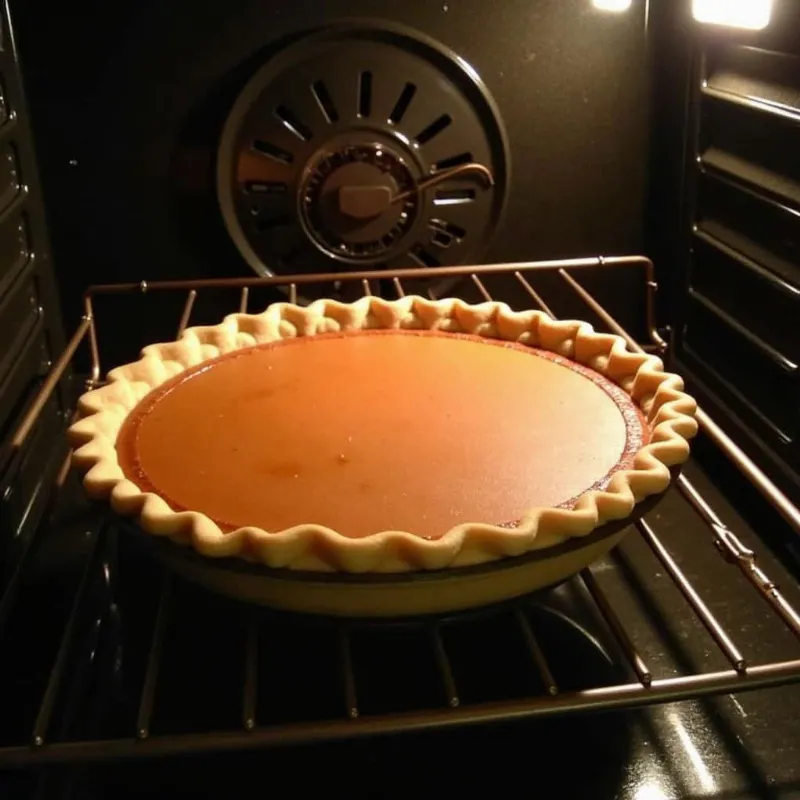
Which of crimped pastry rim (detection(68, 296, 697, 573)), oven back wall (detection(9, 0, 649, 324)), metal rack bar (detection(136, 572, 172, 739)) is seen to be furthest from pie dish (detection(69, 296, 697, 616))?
oven back wall (detection(9, 0, 649, 324))

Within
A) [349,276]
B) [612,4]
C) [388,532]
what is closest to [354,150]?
[349,276]

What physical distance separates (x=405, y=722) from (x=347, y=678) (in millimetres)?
95

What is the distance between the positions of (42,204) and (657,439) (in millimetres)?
862

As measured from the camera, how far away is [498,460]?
874 millimetres

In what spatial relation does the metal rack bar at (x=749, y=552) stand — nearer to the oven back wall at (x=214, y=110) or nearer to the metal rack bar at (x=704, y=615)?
the metal rack bar at (x=704, y=615)

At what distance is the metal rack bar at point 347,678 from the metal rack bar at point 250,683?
67mm

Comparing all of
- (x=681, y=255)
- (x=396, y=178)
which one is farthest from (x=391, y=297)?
(x=681, y=255)

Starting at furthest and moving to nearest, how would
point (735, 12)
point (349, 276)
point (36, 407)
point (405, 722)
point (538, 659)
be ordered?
1. point (349, 276)
2. point (735, 12)
3. point (36, 407)
4. point (538, 659)
5. point (405, 722)

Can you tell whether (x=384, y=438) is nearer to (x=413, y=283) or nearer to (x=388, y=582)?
(x=388, y=582)

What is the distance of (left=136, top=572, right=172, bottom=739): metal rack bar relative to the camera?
673 millimetres

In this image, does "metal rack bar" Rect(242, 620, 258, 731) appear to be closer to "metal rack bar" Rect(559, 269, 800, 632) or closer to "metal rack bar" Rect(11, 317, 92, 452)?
"metal rack bar" Rect(11, 317, 92, 452)

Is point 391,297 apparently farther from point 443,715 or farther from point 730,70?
point 443,715

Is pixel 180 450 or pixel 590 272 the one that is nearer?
pixel 180 450

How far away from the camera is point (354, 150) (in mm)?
1278
